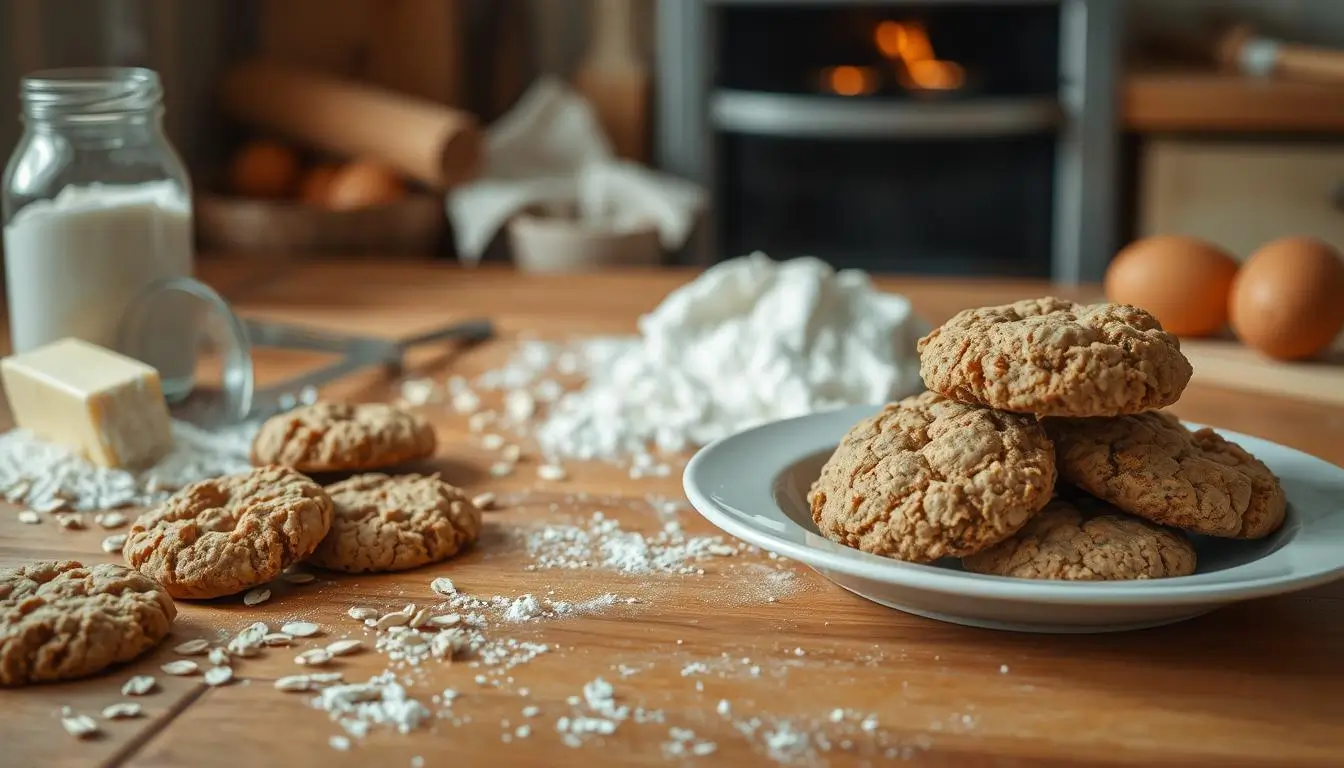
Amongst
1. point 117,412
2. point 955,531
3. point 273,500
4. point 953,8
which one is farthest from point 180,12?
point 955,531

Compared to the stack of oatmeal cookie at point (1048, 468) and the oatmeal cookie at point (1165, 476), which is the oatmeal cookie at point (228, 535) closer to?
the stack of oatmeal cookie at point (1048, 468)

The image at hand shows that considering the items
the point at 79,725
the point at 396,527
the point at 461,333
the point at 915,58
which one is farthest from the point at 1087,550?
the point at 915,58

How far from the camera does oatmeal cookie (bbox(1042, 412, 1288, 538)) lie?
795mm

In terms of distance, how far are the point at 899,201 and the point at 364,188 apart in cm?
103

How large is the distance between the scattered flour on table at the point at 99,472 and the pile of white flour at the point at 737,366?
0.29 m

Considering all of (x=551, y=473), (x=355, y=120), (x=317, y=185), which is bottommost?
(x=551, y=473)

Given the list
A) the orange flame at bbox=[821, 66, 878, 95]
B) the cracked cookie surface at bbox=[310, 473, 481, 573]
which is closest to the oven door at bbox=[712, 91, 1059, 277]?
the orange flame at bbox=[821, 66, 878, 95]

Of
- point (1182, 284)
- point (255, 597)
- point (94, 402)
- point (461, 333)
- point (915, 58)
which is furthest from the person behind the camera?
point (915, 58)

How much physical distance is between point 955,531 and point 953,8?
1.97m

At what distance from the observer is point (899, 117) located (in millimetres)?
2494

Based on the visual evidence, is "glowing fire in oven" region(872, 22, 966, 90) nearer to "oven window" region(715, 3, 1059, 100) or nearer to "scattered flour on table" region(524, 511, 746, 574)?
"oven window" region(715, 3, 1059, 100)

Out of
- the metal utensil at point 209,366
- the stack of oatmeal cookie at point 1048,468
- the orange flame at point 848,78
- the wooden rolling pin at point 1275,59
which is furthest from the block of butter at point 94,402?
the wooden rolling pin at point 1275,59

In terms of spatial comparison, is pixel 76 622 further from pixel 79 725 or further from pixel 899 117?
pixel 899 117

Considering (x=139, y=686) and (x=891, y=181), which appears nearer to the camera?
(x=139, y=686)
